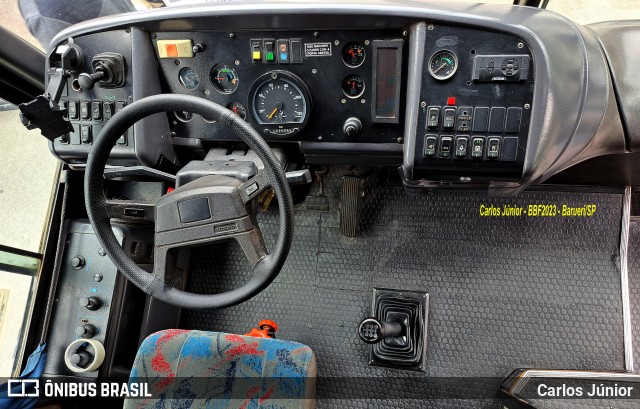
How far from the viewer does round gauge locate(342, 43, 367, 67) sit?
59.6 inches

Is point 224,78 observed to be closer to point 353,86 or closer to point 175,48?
point 175,48

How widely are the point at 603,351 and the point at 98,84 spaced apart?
6.73 feet

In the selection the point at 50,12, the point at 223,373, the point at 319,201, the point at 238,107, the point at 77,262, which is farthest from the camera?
the point at 319,201

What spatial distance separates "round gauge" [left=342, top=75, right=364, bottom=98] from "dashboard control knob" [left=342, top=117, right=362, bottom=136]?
8 cm

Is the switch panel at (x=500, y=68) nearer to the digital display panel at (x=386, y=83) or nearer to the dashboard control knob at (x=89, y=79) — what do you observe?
the digital display panel at (x=386, y=83)

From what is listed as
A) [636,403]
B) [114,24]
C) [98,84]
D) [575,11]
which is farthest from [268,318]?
[575,11]

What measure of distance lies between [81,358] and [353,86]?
138 cm

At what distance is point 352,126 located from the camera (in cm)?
159

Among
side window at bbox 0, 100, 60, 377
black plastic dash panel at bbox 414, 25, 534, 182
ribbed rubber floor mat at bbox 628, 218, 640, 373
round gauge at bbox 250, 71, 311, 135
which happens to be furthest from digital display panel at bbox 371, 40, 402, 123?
side window at bbox 0, 100, 60, 377

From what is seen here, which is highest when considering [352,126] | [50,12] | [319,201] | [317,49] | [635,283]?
[50,12]

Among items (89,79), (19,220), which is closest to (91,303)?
(19,220)

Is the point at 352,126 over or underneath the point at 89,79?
underneath

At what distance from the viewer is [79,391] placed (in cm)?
191

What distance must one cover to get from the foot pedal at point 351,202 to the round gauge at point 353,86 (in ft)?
1.85
